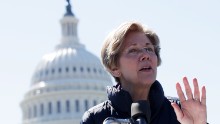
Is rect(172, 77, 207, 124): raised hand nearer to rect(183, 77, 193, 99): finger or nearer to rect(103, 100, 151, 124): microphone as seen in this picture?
rect(183, 77, 193, 99): finger

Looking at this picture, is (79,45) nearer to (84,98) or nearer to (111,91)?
(84,98)

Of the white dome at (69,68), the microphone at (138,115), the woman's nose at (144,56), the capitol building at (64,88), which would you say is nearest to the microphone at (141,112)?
the microphone at (138,115)

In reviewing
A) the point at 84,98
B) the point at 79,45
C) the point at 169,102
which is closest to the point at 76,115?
the point at 84,98

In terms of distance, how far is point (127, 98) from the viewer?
3551 millimetres

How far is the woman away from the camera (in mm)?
3451

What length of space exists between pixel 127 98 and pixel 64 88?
98346 millimetres

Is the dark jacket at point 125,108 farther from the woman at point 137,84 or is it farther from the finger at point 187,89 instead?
the finger at point 187,89

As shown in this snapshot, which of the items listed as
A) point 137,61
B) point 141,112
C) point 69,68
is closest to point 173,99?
point 137,61

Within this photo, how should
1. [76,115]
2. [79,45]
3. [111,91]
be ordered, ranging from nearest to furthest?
[111,91] → [76,115] → [79,45]

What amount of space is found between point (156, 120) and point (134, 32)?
0.43 metres

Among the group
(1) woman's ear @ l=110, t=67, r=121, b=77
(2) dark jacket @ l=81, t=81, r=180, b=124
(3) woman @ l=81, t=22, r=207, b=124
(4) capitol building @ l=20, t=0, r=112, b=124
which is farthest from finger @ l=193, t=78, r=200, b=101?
(4) capitol building @ l=20, t=0, r=112, b=124

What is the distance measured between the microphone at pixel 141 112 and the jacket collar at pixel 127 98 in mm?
126

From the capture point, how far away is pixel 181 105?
348 centimetres

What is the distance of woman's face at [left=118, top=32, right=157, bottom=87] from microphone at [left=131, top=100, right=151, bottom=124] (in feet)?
0.52
